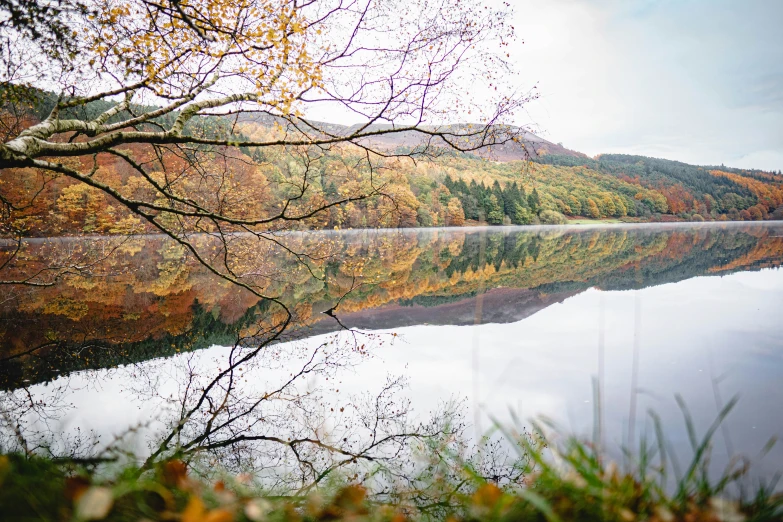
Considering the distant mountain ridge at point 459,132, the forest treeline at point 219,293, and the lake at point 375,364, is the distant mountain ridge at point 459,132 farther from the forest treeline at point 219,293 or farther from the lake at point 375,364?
the forest treeline at point 219,293

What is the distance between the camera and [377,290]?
1314 centimetres

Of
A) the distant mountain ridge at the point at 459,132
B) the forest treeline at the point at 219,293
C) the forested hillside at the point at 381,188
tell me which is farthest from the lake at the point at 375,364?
the distant mountain ridge at the point at 459,132

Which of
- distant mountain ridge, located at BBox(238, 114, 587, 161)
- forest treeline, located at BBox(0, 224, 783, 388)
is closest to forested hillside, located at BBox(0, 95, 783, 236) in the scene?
distant mountain ridge, located at BBox(238, 114, 587, 161)

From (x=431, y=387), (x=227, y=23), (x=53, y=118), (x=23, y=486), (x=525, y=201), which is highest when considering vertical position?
(x=525, y=201)

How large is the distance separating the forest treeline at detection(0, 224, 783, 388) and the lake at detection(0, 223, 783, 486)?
0.25ft

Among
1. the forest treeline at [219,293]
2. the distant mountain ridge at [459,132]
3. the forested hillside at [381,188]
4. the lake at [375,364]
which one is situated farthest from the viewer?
the forest treeline at [219,293]

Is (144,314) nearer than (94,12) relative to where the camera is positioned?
No

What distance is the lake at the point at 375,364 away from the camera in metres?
4.20

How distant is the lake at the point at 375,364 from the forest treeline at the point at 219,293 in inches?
2.9

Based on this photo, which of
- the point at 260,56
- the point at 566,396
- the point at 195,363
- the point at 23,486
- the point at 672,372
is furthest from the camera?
the point at 195,363

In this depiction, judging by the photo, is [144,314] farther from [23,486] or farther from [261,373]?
[23,486]

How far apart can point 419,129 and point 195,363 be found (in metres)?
4.68

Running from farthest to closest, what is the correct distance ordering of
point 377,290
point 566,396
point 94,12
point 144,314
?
1. point 377,290
2. point 144,314
3. point 566,396
4. point 94,12

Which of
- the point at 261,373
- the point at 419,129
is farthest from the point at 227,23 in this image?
the point at 261,373
